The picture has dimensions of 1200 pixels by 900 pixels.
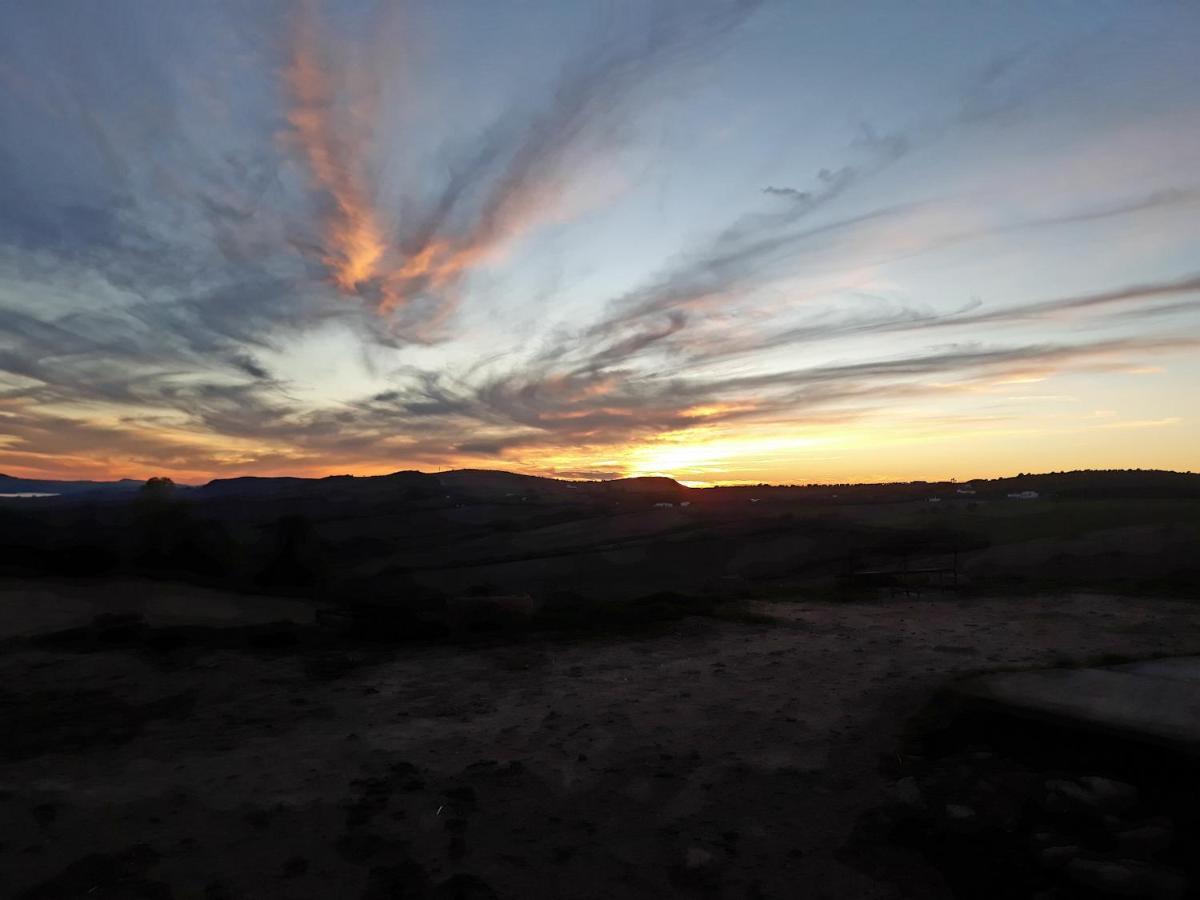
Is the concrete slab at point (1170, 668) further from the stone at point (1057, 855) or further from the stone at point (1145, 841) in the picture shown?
the stone at point (1057, 855)

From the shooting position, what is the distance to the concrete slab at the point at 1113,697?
6.47 m

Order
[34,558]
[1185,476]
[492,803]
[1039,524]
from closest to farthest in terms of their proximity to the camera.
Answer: [492,803]
[34,558]
[1039,524]
[1185,476]

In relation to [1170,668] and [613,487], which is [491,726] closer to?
[1170,668]

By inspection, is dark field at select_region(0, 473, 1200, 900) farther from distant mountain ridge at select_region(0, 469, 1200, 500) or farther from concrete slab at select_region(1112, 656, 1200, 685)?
distant mountain ridge at select_region(0, 469, 1200, 500)

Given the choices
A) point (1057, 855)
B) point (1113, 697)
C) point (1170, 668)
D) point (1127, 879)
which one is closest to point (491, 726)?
point (1057, 855)

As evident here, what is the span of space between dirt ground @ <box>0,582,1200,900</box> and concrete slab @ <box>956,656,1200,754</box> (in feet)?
3.83

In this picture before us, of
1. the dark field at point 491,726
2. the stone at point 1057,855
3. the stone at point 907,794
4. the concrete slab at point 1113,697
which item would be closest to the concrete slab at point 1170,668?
the concrete slab at point 1113,697

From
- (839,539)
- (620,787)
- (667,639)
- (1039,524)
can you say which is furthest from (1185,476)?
(620,787)

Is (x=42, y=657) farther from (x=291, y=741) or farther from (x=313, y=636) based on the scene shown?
(x=291, y=741)

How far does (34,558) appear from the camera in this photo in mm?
18109

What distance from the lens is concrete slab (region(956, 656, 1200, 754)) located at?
6.47 metres

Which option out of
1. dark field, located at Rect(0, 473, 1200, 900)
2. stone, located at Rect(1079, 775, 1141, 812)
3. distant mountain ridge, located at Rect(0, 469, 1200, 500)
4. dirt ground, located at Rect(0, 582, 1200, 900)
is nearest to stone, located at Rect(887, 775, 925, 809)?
dark field, located at Rect(0, 473, 1200, 900)

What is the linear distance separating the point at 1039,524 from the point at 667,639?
5310 cm

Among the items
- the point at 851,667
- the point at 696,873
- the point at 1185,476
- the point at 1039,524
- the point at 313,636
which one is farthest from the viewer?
the point at 1185,476
